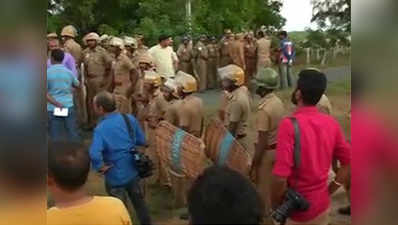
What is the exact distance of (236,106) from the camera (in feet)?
15.8

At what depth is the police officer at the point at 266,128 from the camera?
383 centimetres

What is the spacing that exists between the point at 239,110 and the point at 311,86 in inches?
79.4

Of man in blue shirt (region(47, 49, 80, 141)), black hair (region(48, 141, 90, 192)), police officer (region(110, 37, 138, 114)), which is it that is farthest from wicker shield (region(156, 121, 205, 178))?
black hair (region(48, 141, 90, 192))

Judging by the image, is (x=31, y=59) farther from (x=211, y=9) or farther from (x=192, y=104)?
(x=211, y=9)

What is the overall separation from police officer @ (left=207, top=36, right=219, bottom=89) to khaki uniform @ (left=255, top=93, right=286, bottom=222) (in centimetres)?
738

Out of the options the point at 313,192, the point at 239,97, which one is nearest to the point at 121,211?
the point at 313,192

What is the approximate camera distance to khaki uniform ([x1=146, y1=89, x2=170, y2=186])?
566 centimetres

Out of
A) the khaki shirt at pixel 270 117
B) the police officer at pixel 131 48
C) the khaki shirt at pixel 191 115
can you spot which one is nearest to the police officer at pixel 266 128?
the khaki shirt at pixel 270 117

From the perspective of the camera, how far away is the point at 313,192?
112 inches

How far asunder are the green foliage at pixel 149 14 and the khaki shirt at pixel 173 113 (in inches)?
70.1

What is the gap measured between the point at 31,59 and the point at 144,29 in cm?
656

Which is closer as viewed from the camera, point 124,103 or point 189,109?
point 189,109

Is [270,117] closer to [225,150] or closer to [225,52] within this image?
[225,150]

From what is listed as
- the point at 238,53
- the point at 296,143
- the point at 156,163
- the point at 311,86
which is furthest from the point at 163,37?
the point at 296,143
